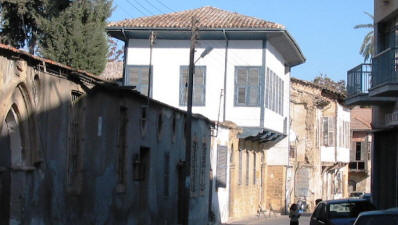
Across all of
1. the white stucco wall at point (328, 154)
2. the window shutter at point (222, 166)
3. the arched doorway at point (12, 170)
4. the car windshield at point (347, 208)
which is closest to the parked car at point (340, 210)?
the car windshield at point (347, 208)

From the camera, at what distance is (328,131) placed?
5334cm

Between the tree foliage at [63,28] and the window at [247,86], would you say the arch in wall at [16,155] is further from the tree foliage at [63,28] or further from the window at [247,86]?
the window at [247,86]

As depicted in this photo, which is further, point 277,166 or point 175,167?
point 277,166

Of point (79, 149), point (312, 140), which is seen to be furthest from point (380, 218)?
point (312, 140)

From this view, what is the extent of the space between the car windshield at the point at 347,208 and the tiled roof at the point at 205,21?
1757 centimetres

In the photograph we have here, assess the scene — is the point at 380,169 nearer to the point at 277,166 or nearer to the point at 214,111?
the point at 214,111

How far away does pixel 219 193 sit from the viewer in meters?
33.9

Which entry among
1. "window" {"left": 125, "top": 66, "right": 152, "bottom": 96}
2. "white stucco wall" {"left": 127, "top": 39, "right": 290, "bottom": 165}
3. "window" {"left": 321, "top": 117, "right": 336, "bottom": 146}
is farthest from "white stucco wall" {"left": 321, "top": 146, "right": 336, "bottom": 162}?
Result: "window" {"left": 125, "top": 66, "right": 152, "bottom": 96}

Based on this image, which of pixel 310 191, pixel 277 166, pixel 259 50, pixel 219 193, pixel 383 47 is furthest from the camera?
pixel 310 191

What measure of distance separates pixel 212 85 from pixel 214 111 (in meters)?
1.32

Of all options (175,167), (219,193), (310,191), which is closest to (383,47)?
(175,167)

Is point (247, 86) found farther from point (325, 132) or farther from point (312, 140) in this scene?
point (325, 132)

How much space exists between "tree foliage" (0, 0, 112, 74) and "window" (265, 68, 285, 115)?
363 inches

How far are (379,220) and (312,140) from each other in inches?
1534
